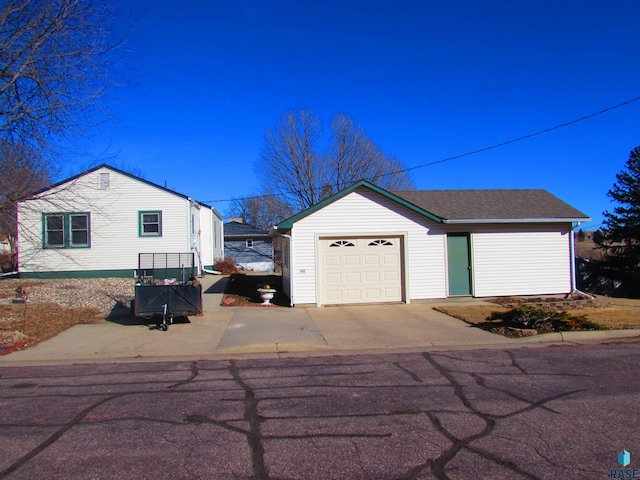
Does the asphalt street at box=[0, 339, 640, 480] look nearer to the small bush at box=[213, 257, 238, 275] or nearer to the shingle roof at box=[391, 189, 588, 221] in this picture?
the shingle roof at box=[391, 189, 588, 221]

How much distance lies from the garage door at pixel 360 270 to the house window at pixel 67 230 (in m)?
12.7

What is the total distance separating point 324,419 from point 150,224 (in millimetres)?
18557

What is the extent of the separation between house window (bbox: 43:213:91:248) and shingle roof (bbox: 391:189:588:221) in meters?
14.4

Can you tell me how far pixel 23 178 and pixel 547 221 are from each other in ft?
50.9

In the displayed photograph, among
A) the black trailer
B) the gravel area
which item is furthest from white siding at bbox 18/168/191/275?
the black trailer

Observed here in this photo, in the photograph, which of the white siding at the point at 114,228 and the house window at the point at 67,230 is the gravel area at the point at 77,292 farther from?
the house window at the point at 67,230

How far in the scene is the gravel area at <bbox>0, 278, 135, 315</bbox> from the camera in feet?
46.8

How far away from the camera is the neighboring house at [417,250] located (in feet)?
46.6

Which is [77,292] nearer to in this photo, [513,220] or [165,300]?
[165,300]

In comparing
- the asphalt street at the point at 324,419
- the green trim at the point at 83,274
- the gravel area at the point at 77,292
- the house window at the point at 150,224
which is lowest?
the asphalt street at the point at 324,419

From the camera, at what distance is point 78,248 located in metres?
20.8

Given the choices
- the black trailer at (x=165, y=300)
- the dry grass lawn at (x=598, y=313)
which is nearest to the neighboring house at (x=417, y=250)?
the dry grass lawn at (x=598, y=313)

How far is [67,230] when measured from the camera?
68.4ft

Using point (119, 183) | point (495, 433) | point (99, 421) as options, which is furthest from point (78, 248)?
point (495, 433)
